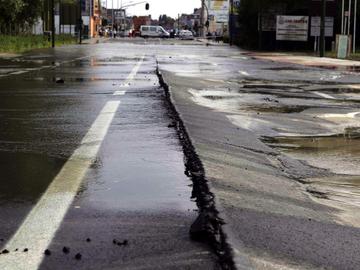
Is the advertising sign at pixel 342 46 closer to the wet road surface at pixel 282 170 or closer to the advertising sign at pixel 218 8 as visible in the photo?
the wet road surface at pixel 282 170

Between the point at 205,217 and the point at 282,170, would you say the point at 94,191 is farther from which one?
the point at 282,170

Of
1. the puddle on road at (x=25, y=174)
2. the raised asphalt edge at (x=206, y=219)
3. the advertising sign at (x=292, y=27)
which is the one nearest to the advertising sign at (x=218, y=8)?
the advertising sign at (x=292, y=27)

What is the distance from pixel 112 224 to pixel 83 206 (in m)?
0.54

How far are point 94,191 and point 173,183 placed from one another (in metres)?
0.72

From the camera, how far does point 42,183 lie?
18.9ft

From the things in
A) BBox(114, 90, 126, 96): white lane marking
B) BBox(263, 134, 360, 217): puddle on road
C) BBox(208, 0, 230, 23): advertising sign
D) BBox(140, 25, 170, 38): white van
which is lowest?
BBox(263, 134, 360, 217): puddle on road

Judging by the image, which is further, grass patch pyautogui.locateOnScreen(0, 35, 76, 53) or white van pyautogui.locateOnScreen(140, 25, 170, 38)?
white van pyautogui.locateOnScreen(140, 25, 170, 38)

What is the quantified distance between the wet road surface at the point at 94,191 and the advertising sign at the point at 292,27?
1492 inches

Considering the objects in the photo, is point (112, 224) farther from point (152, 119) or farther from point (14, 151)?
point (152, 119)

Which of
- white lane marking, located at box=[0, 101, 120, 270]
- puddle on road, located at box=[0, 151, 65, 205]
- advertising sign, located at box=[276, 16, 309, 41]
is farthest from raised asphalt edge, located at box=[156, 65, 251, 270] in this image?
advertising sign, located at box=[276, 16, 309, 41]

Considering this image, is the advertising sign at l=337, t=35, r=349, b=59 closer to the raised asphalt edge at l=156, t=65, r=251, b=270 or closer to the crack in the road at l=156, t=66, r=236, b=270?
the crack in the road at l=156, t=66, r=236, b=270

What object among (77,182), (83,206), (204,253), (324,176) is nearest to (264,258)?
(204,253)

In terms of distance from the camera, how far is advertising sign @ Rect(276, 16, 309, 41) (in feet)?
155

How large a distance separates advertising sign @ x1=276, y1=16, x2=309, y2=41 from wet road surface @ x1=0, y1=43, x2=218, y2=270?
124 ft
